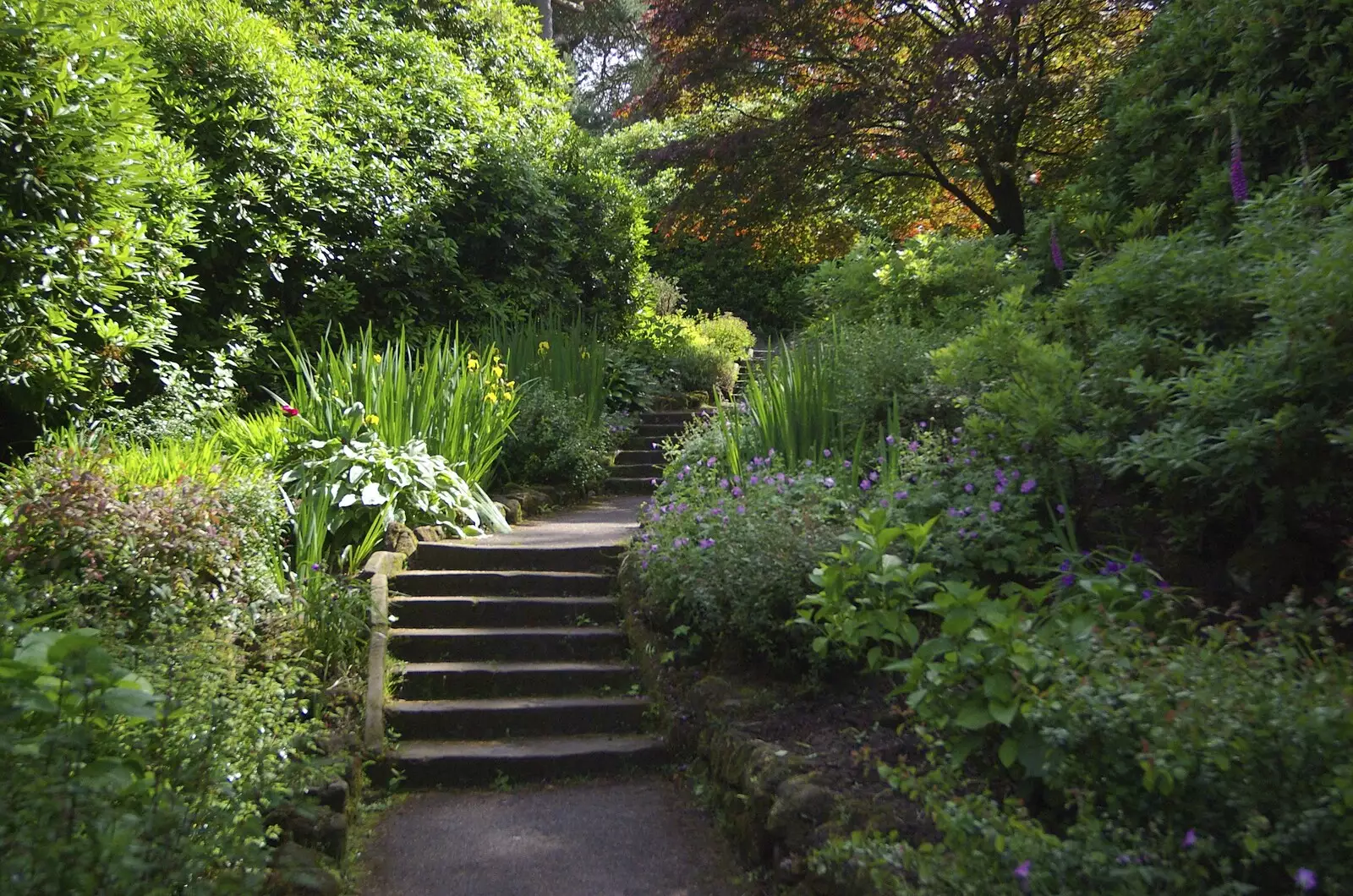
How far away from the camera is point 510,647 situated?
17.2ft

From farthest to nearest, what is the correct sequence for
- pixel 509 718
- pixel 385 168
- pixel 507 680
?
pixel 385 168
pixel 507 680
pixel 509 718

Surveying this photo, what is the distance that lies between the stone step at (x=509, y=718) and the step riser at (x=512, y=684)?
3.0 inches

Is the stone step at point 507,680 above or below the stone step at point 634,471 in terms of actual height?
below

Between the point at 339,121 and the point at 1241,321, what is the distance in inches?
312

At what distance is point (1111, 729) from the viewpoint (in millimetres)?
2113

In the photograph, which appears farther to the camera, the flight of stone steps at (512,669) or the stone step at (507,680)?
the stone step at (507,680)

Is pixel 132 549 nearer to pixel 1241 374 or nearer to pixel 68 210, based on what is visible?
pixel 68 210

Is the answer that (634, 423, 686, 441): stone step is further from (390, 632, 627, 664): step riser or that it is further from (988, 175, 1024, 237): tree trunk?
(390, 632, 627, 664): step riser

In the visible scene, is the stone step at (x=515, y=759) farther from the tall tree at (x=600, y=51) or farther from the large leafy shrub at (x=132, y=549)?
the tall tree at (x=600, y=51)

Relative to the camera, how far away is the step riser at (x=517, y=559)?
5.97 metres

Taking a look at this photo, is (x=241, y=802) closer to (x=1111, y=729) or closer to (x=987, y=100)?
(x=1111, y=729)

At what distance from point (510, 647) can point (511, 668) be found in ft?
0.68

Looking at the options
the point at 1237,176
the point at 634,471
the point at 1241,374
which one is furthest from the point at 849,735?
the point at 634,471

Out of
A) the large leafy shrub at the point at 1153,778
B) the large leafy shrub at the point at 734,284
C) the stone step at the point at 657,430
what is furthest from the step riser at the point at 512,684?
the large leafy shrub at the point at 734,284
